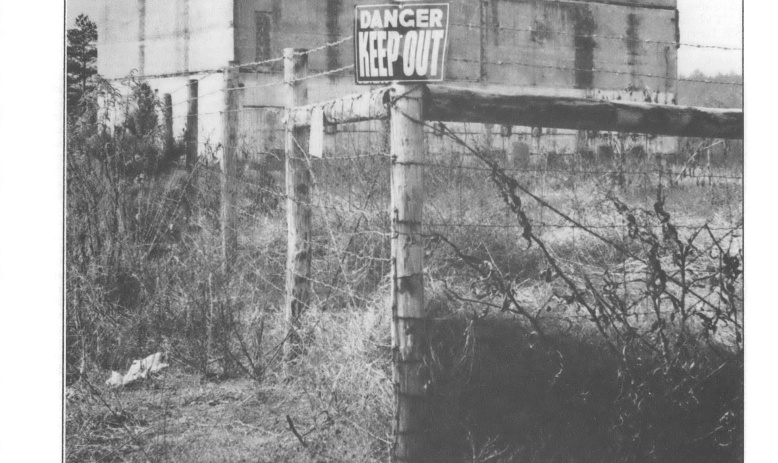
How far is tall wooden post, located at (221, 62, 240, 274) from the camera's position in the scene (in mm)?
4984

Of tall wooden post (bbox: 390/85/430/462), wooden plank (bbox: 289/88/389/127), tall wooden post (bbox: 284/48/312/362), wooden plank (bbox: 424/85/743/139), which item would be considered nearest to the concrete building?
wooden plank (bbox: 424/85/743/139)

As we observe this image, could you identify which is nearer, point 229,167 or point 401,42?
point 401,42

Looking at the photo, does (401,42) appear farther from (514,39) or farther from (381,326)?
(514,39)

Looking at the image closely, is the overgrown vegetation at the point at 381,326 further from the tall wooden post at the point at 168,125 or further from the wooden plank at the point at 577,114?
the wooden plank at the point at 577,114

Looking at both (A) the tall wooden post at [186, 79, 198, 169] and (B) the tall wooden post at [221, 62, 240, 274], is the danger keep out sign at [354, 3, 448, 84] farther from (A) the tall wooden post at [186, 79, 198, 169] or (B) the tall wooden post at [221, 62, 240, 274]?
(A) the tall wooden post at [186, 79, 198, 169]

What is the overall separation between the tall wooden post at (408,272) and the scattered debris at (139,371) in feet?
5.23

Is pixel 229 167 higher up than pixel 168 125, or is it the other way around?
pixel 168 125

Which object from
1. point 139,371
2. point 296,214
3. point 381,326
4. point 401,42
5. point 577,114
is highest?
point 401,42

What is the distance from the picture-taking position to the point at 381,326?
3.75m

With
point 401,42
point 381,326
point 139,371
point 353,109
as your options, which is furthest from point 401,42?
point 139,371

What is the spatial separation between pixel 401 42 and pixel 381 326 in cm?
138

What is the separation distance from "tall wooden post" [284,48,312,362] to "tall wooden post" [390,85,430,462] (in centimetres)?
151
